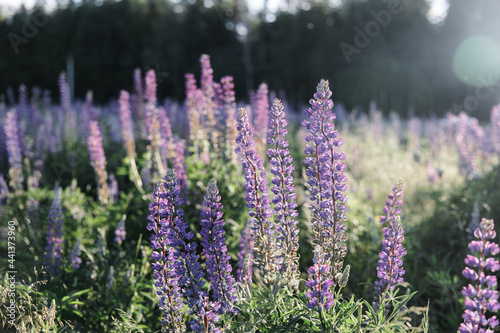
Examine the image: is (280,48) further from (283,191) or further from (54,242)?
(283,191)

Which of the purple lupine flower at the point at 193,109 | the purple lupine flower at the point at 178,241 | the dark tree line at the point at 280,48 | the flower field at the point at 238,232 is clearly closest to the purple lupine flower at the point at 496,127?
the flower field at the point at 238,232

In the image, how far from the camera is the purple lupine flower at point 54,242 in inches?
137

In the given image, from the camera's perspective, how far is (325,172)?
228 centimetres

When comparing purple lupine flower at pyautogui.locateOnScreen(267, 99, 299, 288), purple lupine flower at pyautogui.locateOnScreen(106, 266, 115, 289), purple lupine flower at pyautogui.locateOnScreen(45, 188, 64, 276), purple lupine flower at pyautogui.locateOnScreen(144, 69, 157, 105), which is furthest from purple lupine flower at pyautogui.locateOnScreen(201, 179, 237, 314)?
purple lupine flower at pyautogui.locateOnScreen(144, 69, 157, 105)

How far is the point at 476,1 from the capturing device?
888 inches

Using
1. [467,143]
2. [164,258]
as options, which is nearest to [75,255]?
[164,258]

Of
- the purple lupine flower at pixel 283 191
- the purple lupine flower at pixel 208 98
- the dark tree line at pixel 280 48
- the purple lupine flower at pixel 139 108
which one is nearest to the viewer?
the purple lupine flower at pixel 283 191

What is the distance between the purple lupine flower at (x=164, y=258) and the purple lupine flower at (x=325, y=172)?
2.33 ft

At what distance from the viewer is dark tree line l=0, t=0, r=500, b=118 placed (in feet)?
69.7

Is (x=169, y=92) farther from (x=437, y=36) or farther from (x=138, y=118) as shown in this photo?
(x=138, y=118)

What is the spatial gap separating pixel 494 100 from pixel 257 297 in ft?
70.3

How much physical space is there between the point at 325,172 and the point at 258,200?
0.38m

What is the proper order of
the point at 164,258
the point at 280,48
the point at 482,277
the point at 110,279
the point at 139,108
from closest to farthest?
1. the point at 482,277
2. the point at 164,258
3. the point at 110,279
4. the point at 139,108
5. the point at 280,48

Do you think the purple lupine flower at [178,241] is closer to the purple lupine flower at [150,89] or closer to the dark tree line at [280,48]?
the purple lupine flower at [150,89]
